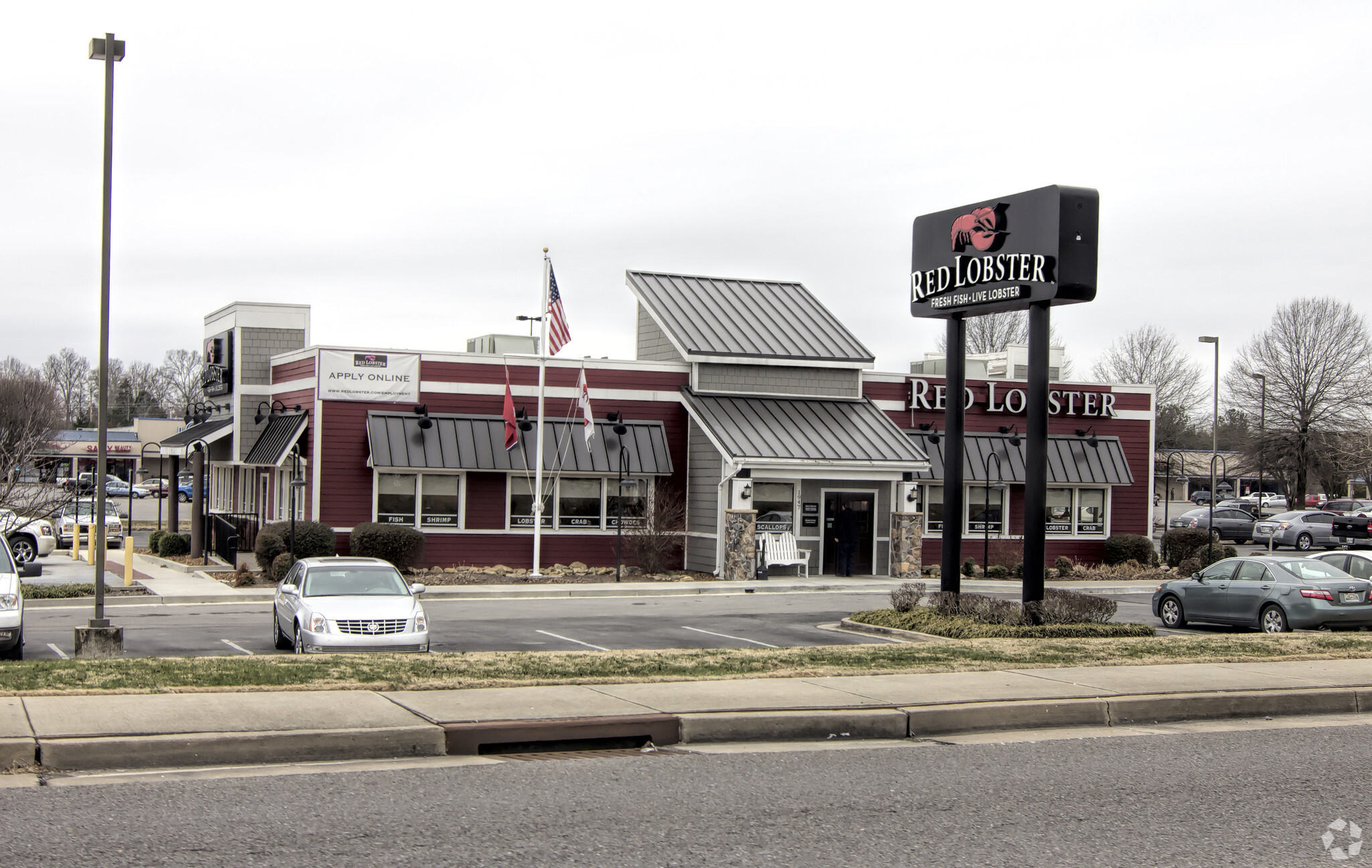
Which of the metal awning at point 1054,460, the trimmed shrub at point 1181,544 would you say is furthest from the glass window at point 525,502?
the trimmed shrub at point 1181,544

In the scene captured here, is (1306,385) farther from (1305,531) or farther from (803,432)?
(803,432)

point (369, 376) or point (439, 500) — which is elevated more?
point (369, 376)

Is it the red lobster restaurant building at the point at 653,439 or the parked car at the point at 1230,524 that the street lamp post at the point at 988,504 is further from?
the parked car at the point at 1230,524

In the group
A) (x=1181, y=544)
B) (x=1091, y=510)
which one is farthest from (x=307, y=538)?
(x=1181, y=544)

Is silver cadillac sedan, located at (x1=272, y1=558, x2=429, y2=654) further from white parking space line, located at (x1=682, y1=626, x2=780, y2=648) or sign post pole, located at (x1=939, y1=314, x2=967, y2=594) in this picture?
sign post pole, located at (x1=939, y1=314, x2=967, y2=594)

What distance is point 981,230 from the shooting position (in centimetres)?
1997

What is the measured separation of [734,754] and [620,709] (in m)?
1.24

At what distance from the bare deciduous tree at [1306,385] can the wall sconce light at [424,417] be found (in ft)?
161

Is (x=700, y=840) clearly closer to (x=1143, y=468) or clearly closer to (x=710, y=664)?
(x=710, y=664)

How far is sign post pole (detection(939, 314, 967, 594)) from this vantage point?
20344mm

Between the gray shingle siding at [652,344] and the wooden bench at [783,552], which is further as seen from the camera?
the gray shingle siding at [652,344]

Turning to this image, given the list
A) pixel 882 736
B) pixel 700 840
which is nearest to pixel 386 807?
pixel 700 840

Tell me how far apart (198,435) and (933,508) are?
784 inches

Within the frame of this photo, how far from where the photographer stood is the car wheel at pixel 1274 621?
19969 mm
